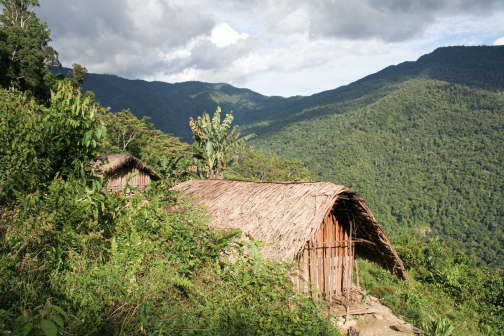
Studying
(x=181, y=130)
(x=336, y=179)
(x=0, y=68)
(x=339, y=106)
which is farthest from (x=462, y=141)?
(x=181, y=130)

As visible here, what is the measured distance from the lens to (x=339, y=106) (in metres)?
87.2

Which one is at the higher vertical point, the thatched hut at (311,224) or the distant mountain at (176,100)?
the distant mountain at (176,100)

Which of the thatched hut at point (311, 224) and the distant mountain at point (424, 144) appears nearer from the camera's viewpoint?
the thatched hut at point (311, 224)

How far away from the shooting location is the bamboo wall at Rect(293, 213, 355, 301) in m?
6.56

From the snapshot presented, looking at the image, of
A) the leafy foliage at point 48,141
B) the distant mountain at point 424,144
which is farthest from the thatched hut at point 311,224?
the distant mountain at point 424,144

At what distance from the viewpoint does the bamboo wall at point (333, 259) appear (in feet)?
21.5

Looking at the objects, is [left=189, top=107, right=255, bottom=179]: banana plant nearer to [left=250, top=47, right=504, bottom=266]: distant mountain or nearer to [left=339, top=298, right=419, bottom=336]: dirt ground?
Result: [left=339, top=298, right=419, bottom=336]: dirt ground

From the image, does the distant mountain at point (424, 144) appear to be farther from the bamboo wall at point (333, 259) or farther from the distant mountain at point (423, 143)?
the bamboo wall at point (333, 259)

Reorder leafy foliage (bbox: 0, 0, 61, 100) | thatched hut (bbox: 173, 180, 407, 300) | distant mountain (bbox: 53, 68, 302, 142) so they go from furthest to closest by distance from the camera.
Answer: distant mountain (bbox: 53, 68, 302, 142) < leafy foliage (bbox: 0, 0, 61, 100) < thatched hut (bbox: 173, 180, 407, 300)

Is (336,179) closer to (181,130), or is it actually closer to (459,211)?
(459,211)

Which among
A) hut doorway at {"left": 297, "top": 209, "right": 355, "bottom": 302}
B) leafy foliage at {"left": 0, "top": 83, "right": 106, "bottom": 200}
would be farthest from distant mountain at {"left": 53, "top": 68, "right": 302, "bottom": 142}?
leafy foliage at {"left": 0, "top": 83, "right": 106, "bottom": 200}

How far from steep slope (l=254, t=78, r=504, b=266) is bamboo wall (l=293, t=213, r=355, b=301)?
33396mm

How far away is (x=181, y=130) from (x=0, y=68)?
105 meters

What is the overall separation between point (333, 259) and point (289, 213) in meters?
1.68
